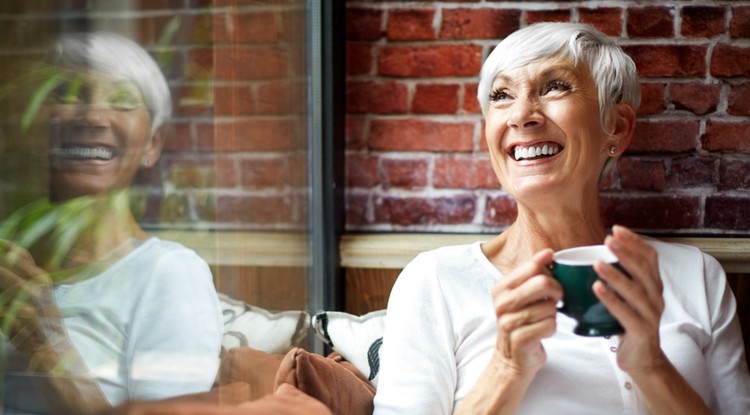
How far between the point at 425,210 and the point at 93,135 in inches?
55.1

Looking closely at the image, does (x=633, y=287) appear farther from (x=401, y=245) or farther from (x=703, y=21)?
(x=703, y=21)

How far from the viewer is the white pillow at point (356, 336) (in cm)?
152

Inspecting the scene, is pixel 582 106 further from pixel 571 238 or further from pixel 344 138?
pixel 344 138

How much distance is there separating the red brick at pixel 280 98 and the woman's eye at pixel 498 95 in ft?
1.30

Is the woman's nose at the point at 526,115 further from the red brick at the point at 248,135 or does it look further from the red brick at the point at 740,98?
the red brick at the point at 740,98

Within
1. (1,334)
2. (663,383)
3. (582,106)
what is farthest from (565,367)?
(1,334)

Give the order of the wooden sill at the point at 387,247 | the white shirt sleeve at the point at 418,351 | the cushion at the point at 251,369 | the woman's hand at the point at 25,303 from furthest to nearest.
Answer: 1. the wooden sill at the point at 387,247
2. the white shirt sleeve at the point at 418,351
3. the cushion at the point at 251,369
4. the woman's hand at the point at 25,303

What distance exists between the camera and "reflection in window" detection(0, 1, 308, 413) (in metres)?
0.54

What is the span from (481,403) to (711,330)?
508mm

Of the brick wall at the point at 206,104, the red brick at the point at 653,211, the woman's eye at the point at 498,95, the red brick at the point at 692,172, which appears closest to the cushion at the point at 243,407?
the brick wall at the point at 206,104

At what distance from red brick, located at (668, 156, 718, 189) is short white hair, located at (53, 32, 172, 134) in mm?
1464

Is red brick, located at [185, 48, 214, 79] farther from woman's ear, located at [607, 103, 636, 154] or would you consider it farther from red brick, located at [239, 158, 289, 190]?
woman's ear, located at [607, 103, 636, 154]

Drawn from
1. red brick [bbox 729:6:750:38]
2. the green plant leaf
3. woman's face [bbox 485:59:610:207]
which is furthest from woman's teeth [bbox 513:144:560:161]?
the green plant leaf

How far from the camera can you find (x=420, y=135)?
1.92m
